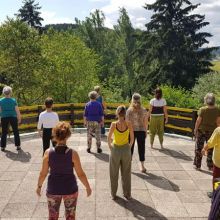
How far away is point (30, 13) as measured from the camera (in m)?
50.3

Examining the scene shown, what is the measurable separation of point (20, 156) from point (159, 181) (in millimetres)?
4179

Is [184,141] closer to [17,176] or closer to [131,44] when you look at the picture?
[17,176]

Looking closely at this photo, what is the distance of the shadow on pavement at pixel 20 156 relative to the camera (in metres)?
10.4

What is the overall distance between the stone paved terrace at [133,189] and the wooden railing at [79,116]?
229 centimetres

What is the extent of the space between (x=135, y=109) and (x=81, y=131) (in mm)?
6093

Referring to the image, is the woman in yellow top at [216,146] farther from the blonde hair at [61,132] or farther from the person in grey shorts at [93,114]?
the person in grey shorts at [93,114]

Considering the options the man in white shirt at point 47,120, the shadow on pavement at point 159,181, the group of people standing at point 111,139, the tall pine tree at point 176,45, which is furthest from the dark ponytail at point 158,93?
the tall pine tree at point 176,45

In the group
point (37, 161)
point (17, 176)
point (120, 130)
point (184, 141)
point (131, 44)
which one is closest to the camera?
point (120, 130)

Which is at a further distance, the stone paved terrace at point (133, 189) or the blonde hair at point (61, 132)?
the stone paved terrace at point (133, 189)

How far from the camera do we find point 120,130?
720 cm

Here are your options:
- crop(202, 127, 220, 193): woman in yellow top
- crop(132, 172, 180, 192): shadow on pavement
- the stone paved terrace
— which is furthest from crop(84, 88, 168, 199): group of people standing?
crop(202, 127, 220, 193): woman in yellow top

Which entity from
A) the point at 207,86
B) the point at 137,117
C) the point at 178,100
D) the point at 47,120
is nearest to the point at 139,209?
the point at 137,117

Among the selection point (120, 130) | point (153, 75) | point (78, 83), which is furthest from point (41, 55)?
point (120, 130)

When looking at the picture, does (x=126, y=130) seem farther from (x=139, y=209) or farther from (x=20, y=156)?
(x=20, y=156)
